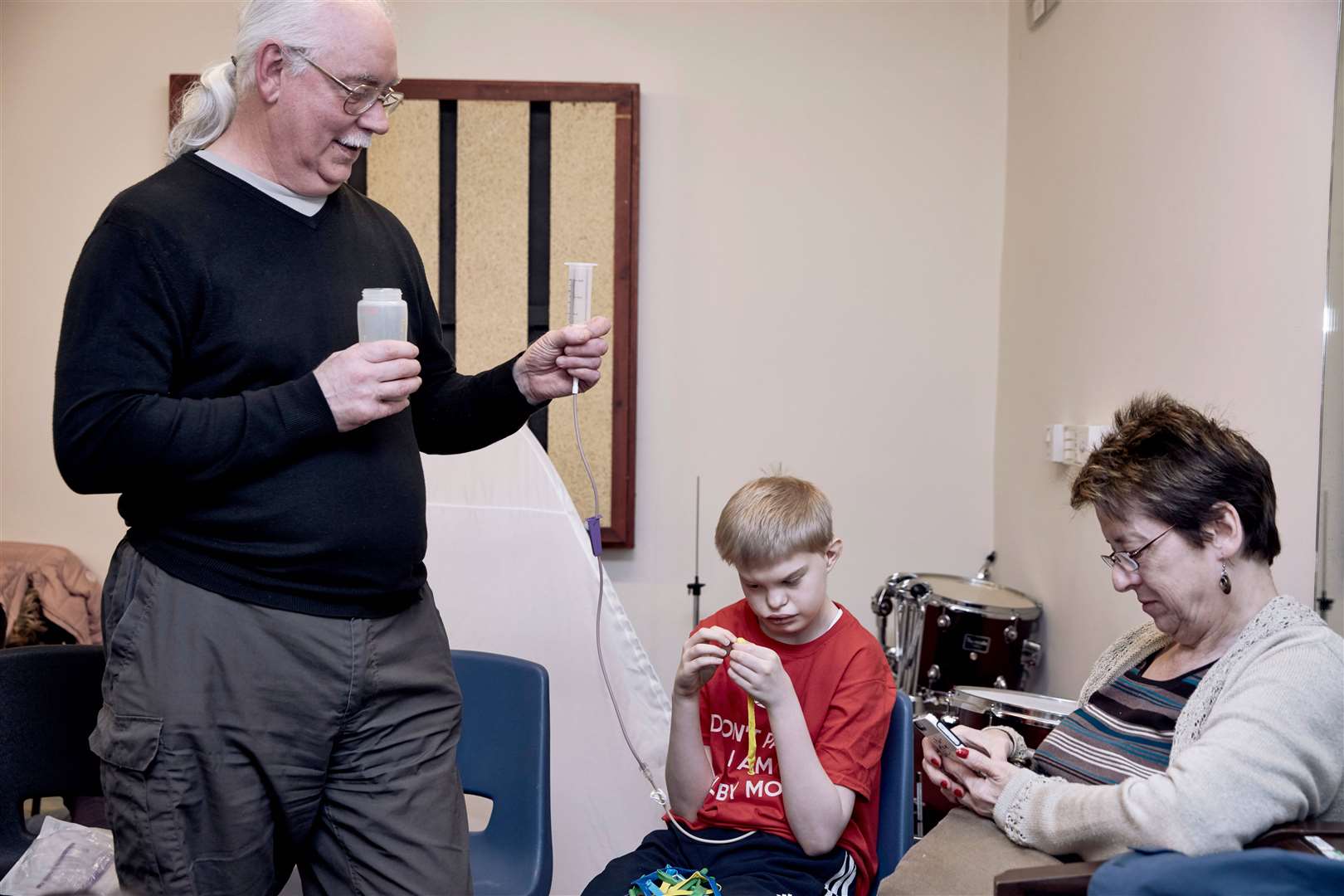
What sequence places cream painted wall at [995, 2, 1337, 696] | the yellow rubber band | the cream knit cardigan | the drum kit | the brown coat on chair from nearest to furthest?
the cream knit cardigan, the yellow rubber band, cream painted wall at [995, 2, 1337, 696], the drum kit, the brown coat on chair

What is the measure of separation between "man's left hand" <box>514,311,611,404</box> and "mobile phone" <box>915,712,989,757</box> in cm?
68

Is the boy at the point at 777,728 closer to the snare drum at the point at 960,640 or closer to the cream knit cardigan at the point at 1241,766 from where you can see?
the cream knit cardigan at the point at 1241,766

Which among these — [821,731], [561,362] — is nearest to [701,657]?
[821,731]

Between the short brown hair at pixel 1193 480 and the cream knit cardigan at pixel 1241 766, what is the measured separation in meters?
0.11

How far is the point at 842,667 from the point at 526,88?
2.27 meters

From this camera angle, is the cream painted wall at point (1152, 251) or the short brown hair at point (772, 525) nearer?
the short brown hair at point (772, 525)

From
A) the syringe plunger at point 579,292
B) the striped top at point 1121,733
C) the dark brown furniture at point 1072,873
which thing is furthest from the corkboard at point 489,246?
the dark brown furniture at point 1072,873

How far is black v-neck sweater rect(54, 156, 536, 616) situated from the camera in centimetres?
128

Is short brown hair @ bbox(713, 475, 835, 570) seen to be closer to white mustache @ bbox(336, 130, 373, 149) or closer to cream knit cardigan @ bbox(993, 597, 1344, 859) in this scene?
cream knit cardigan @ bbox(993, 597, 1344, 859)

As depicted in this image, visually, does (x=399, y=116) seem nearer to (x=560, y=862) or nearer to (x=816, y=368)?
(x=816, y=368)

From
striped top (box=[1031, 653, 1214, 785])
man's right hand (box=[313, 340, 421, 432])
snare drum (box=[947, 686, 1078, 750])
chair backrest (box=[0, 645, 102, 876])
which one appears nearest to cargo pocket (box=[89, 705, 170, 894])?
man's right hand (box=[313, 340, 421, 432])

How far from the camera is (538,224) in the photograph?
3.51m

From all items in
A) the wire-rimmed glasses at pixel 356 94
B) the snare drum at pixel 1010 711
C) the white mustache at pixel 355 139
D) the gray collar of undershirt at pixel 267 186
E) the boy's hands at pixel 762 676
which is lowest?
the snare drum at pixel 1010 711

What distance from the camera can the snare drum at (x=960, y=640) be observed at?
2.84 m
